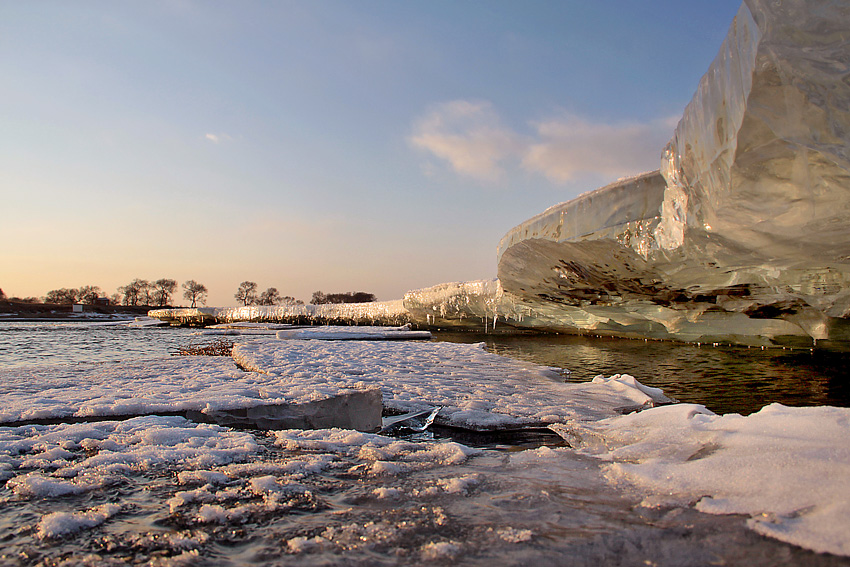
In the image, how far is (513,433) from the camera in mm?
3387

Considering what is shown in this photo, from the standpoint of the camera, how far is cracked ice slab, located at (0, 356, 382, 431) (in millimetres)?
3404

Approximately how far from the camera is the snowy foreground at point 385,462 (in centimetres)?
157

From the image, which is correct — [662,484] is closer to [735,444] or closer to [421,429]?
[735,444]

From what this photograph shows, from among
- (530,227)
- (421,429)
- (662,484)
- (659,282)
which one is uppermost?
(530,227)

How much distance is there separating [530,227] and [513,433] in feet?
24.0

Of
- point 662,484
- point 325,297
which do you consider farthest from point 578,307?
point 325,297

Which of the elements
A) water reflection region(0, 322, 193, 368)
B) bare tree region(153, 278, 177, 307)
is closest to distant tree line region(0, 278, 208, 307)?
bare tree region(153, 278, 177, 307)

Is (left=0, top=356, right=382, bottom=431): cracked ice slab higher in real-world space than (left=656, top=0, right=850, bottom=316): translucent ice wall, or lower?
lower

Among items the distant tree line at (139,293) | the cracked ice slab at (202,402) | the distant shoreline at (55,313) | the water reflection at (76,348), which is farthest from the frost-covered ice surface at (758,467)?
the distant tree line at (139,293)

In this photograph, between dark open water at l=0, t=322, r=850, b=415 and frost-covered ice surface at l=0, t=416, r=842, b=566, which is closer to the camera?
frost-covered ice surface at l=0, t=416, r=842, b=566

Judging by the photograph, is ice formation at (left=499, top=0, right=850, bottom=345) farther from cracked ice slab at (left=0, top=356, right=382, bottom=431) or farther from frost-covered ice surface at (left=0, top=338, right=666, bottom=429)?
cracked ice slab at (left=0, top=356, right=382, bottom=431)

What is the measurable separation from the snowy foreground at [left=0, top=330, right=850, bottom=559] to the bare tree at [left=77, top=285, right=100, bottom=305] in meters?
86.7

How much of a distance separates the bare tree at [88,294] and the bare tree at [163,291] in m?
9.27

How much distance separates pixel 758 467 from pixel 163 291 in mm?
86080
